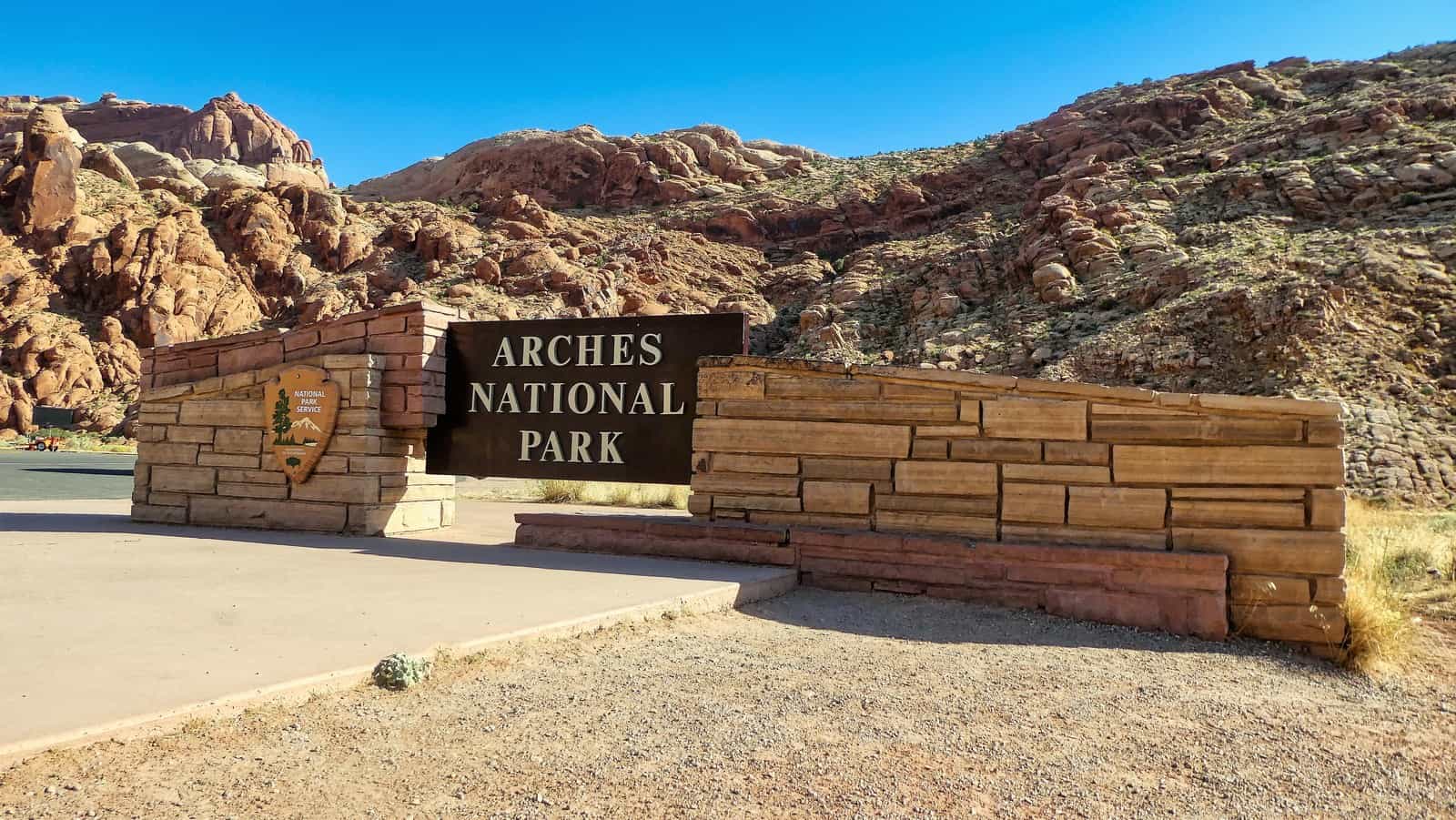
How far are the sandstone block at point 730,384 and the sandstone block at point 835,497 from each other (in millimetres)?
910

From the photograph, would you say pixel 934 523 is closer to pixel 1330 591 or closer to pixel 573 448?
pixel 1330 591

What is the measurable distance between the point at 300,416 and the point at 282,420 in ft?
0.89

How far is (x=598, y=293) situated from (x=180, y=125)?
300 ft

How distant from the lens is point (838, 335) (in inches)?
1517

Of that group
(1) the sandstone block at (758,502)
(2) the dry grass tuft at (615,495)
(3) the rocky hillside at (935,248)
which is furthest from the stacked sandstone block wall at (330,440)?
(3) the rocky hillside at (935,248)

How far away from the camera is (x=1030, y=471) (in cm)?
632

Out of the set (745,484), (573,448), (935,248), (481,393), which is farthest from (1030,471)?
(935,248)

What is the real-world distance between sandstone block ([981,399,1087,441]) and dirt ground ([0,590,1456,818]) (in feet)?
5.83

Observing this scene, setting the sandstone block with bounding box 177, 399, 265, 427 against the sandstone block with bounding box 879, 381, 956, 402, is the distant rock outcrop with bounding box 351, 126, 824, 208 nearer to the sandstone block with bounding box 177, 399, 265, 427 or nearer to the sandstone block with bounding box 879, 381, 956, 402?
the sandstone block with bounding box 177, 399, 265, 427

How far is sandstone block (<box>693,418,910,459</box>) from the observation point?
267 inches

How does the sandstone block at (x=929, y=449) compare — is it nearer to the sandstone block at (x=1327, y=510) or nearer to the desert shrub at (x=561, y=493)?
the sandstone block at (x=1327, y=510)

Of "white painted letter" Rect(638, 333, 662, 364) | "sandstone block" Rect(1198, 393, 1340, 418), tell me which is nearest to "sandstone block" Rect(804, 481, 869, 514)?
"white painted letter" Rect(638, 333, 662, 364)

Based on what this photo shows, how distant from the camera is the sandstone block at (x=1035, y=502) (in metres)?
6.23

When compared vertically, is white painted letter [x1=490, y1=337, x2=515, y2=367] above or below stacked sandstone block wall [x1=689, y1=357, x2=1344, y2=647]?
above
